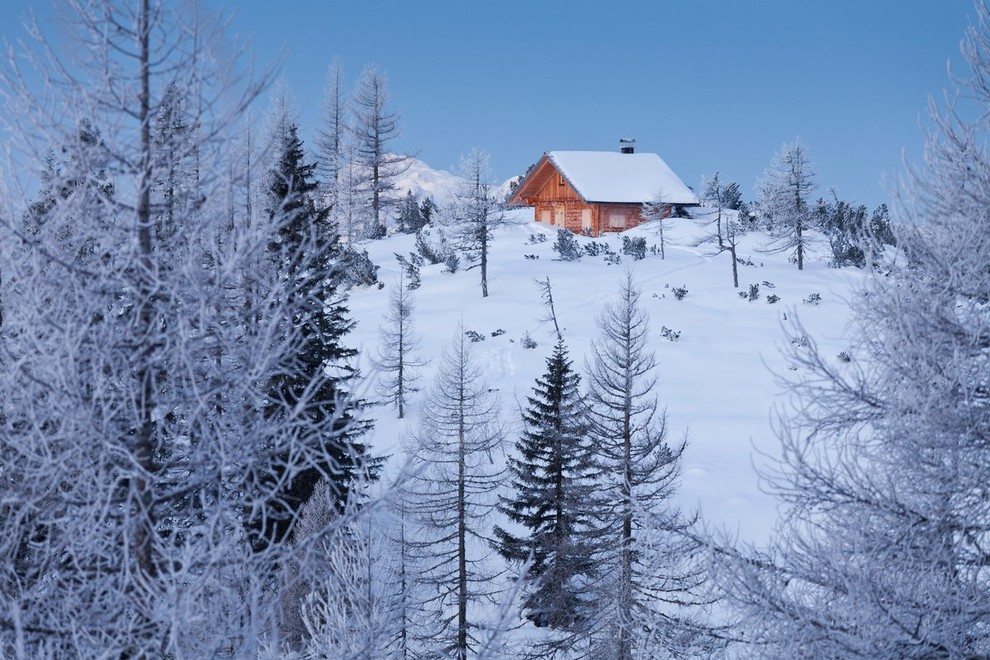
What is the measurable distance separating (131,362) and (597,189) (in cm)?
4498

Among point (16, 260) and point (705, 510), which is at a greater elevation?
point (16, 260)

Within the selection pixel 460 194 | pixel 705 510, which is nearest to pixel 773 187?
pixel 460 194

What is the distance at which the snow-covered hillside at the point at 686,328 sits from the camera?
61.1 feet

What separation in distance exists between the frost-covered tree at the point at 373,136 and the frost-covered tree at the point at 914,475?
145 ft

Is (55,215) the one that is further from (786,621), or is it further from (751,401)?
(751,401)

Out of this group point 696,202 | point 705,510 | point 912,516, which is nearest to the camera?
point 912,516

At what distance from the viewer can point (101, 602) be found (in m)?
3.66

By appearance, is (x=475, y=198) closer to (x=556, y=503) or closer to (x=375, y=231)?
(x=375, y=231)

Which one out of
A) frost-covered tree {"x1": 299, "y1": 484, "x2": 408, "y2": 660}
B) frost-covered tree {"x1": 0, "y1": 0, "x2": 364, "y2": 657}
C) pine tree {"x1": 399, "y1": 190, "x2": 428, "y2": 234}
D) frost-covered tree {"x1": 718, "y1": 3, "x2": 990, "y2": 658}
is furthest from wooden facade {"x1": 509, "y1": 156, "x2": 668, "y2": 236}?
frost-covered tree {"x1": 0, "y1": 0, "x2": 364, "y2": 657}

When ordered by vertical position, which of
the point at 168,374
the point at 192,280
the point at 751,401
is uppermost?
the point at 192,280

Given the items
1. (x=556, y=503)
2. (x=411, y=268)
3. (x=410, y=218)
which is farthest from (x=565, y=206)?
(x=556, y=503)

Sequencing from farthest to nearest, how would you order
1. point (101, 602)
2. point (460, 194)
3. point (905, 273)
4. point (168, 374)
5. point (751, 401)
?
point (460, 194), point (751, 401), point (905, 273), point (168, 374), point (101, 602)

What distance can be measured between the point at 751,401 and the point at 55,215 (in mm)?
21174

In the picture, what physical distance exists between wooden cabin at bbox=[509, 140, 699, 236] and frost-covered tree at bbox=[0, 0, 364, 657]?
41224 millimetres
